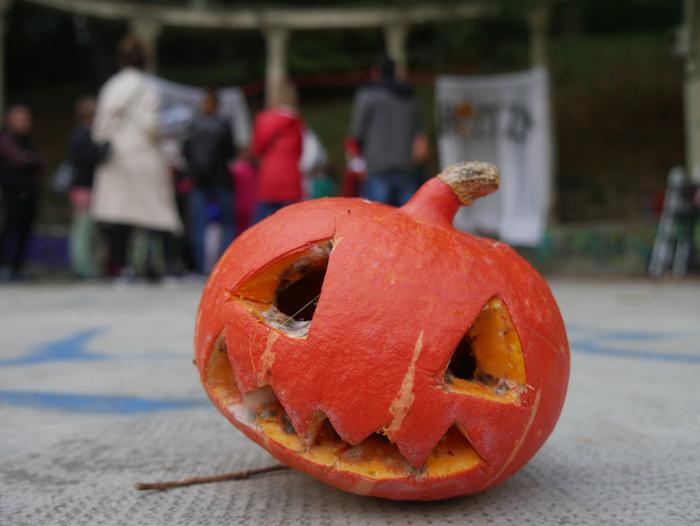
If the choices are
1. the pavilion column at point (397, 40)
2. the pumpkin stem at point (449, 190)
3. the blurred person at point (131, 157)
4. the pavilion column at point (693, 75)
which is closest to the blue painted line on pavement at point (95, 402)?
the pumpkin stem at point (449, 190)

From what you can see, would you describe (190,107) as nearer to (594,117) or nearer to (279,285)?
(279,285)

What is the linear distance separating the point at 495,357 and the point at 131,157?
5.22 meters

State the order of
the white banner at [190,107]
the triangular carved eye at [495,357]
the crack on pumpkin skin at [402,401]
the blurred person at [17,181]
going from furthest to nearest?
the white banner at [190,107]
the blurred person at [17,181]
the triangular carved eye at [495,357]
the crack on pumpkin skin at [402,401]

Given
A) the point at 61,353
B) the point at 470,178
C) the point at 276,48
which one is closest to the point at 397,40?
the point at 276,48

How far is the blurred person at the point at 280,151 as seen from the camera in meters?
5.77

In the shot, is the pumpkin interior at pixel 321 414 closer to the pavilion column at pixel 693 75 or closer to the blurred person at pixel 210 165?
the blurred person at pixel 210 165

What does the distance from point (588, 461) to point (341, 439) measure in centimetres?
79

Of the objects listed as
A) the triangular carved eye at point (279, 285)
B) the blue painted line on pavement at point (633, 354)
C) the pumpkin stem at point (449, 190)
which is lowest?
the blue painted line on pavement at point (633, 354)

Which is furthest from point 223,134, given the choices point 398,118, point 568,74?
point 568,74

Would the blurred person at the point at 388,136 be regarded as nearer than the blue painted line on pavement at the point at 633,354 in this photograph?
No

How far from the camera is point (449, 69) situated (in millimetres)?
16969

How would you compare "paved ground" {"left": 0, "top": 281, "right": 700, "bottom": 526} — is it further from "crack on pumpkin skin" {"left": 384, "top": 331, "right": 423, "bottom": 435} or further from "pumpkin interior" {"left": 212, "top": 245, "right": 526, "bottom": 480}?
"crack on pumpkin skin" {"left": 384, "top": 331, "right": 423, "bottom": 435}

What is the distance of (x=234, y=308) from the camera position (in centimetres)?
183

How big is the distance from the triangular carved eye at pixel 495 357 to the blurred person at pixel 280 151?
13.4ft
